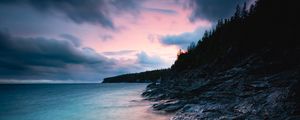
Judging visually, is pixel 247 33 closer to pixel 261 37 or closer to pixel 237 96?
pixel 261 37

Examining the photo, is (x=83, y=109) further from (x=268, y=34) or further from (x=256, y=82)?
(x=268, y=34)

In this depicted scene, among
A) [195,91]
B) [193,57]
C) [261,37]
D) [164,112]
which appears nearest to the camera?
[164,112]

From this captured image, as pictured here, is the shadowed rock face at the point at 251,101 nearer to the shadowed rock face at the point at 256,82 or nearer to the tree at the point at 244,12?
the shadowed rock face at the point at 256,82

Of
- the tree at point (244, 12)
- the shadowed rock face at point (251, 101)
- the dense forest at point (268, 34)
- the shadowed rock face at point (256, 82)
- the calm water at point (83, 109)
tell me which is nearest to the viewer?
the shadowed rock face at point (251, 101)

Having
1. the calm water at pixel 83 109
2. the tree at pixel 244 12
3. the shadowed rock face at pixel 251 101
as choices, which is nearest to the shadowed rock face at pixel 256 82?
the shadowed rock face at pixel 251 101

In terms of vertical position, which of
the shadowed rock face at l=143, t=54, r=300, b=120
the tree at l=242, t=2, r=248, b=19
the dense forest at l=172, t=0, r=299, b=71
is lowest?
the shadowed rock face at l=143, t=54, r=300, b=120

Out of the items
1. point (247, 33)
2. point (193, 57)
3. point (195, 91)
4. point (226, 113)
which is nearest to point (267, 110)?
point (226, 113)

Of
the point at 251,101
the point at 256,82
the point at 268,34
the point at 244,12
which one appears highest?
the point at 244,12

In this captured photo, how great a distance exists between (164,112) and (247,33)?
33463mm

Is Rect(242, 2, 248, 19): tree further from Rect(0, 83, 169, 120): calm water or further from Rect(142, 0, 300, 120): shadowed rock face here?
Rect(0, 83, 169, 120): calm water

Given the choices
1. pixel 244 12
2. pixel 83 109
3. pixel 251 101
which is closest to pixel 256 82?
pixel 251 101

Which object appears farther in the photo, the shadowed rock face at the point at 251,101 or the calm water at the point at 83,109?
the calm water at the point at 83,109

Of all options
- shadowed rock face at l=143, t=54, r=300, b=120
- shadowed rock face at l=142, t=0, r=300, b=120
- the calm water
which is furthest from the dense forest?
the calm water

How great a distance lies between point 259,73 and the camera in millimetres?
25875
